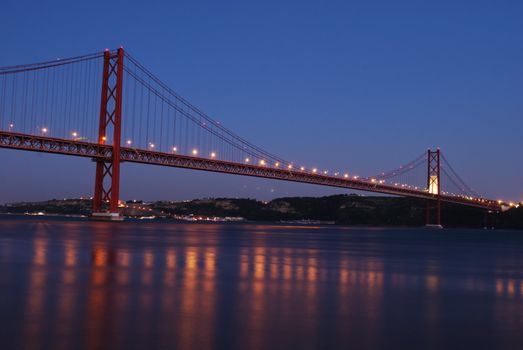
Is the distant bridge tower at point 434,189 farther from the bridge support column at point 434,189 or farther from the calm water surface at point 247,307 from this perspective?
the calm water surface at point 247,307

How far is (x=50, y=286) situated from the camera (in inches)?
409

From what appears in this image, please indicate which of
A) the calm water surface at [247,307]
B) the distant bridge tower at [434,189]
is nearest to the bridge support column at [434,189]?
the distant bridge tower at [434,189]

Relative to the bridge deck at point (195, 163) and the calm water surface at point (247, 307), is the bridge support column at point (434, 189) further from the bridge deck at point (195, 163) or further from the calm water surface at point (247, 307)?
the calm water surface at point (247, 307)

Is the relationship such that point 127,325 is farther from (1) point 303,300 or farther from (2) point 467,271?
(2) point 467,271

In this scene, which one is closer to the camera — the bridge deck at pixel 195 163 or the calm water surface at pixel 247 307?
the calm water surface at pixel 247 307

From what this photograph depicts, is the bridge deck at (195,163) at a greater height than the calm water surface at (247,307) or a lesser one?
greater

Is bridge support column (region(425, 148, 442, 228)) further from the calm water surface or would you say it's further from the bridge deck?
the calm water surface

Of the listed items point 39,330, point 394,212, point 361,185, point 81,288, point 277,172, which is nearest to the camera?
point 39,330

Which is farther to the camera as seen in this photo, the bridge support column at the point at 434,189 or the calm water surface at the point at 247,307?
the bridge support column at the point at 434,189

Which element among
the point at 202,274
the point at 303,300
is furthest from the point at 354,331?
the point at 202,274

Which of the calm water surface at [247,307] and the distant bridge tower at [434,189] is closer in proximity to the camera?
the calm water surface at [247,307]

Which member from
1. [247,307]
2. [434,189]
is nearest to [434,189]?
[434,189]

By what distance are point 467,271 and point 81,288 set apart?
1042 centimetres

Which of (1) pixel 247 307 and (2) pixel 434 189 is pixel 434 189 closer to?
(2) pixel 434 189
